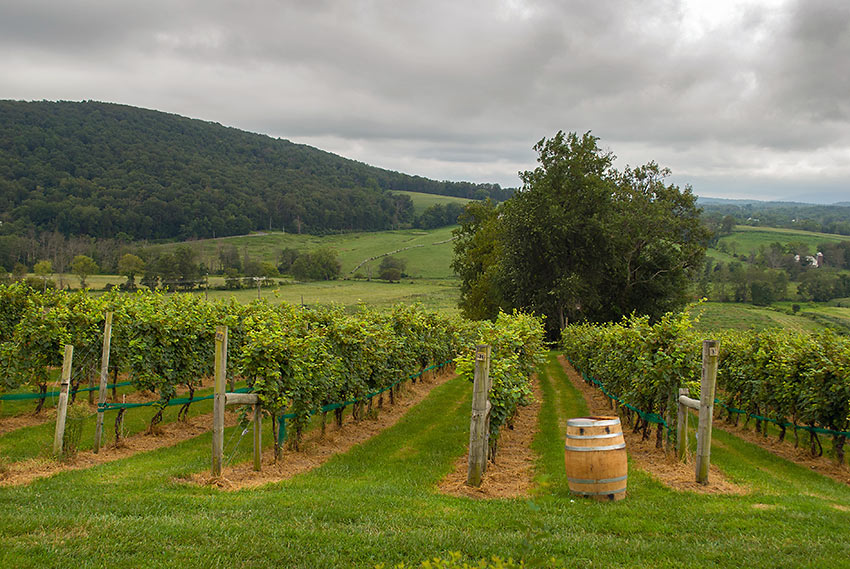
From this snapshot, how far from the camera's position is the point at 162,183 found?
429 ft

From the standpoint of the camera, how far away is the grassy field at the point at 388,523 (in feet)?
16.8

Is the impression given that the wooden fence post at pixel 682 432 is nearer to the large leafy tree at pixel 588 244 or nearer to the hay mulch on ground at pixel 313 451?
the hay mulch on ground at pixel 313 451

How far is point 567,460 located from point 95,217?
114 meters

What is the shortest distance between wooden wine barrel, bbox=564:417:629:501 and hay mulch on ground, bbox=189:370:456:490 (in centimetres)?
463

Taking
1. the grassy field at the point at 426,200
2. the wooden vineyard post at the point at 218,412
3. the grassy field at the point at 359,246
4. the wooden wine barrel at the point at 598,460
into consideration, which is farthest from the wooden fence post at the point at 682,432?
the grassy field at the point at 426,200

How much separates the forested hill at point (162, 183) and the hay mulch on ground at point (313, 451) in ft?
336

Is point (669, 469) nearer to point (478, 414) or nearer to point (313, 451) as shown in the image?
point (478, 414)

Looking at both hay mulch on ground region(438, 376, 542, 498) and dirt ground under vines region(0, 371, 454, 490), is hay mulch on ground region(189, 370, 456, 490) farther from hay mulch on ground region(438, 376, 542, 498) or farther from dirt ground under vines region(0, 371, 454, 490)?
hay mulch on ground region(438, 376, 542, 498)

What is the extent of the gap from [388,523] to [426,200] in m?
161

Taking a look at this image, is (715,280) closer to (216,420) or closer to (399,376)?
(399,376)

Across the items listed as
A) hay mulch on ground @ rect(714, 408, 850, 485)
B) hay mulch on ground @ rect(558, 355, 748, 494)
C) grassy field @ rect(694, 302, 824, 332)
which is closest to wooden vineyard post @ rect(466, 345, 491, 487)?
hay mulch on ground @ rect(558, 355, 748, 494)

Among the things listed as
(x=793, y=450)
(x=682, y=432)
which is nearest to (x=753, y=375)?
(x=793, y=450)

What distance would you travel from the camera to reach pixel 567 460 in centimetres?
723

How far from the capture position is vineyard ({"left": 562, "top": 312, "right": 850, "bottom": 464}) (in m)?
9.41
